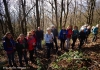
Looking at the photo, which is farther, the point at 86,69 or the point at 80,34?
the point at 80,34

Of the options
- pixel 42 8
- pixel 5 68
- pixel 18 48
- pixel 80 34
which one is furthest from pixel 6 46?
pixel 42 8

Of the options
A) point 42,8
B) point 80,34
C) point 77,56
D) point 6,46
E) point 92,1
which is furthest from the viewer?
point 42,8

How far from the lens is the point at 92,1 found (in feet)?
69.3

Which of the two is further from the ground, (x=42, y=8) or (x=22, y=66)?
(x=42, y=8)

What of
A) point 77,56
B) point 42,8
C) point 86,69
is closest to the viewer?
point 86,69

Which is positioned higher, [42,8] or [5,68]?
[42,8]

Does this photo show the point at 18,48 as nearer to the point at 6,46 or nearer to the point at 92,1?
the point at 6,46

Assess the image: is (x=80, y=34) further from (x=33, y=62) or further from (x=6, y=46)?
(x=6, y=46)

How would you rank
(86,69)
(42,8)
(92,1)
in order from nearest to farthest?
(86,69) → (92,1) → (42,8)

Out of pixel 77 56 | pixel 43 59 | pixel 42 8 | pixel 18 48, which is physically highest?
pixel 42 8

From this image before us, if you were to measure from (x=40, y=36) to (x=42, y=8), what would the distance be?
19.7 meters

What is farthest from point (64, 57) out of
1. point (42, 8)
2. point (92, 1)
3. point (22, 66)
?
point (42, 8)

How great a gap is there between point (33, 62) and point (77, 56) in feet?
8.36

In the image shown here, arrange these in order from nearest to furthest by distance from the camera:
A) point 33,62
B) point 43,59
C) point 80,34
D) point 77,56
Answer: point 77,56 < point 33,62 < point 43,59 < point 80,34
